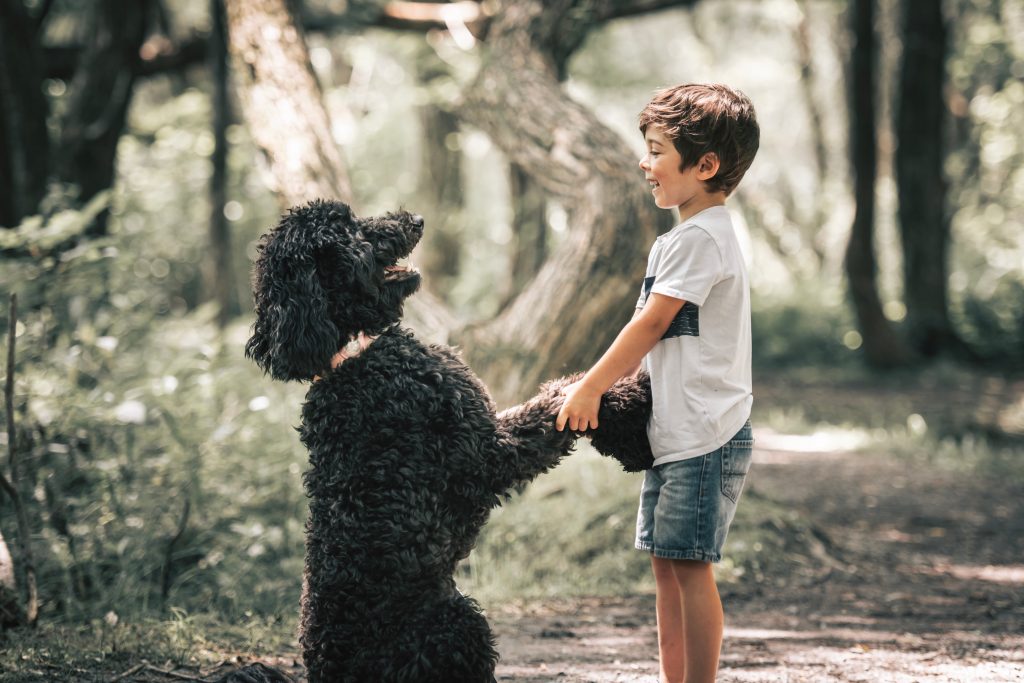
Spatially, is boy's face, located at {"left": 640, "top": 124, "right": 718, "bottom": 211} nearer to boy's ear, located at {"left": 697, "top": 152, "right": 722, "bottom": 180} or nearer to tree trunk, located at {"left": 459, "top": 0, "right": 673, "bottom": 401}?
boy's ear, located at {"left": 697, "top": 152, "right": 722, "bottom": 180}

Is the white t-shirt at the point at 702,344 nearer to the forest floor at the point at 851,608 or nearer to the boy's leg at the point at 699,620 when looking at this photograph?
the boy's leg at the point at 699,620

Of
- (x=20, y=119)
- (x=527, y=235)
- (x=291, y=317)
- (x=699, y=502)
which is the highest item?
(x=20, y=119)

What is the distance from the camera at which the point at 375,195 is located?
1719cm

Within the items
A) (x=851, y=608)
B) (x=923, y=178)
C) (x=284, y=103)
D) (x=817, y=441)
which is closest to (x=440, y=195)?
(x=817, y=441)

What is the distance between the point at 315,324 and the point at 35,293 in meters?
3.53

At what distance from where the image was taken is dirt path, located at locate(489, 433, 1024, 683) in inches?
146

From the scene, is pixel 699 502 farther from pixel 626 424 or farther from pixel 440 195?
pixel 440 195

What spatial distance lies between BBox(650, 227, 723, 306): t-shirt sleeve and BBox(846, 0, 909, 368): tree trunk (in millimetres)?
11928

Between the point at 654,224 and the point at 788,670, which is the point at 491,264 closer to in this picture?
the point at 654,224

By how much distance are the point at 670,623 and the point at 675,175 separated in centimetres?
148

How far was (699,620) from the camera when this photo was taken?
2889 millimetres

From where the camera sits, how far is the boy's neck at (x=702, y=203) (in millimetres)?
3023

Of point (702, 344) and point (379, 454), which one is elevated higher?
point (702, 344)

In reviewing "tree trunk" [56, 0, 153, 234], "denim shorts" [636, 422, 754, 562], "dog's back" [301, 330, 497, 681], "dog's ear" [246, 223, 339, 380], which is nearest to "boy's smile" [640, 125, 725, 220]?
"denim shorts" [636, 422, 754, 562]
